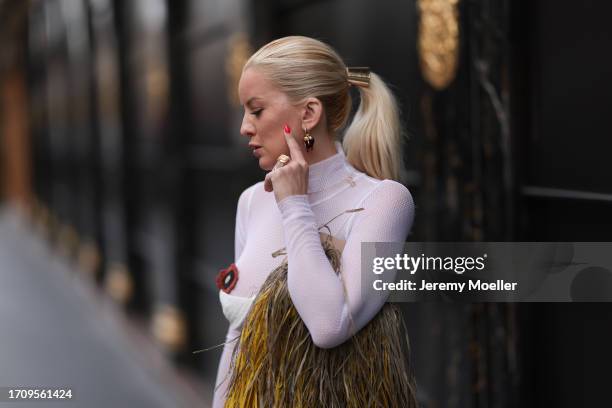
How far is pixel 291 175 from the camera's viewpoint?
1.24 meters

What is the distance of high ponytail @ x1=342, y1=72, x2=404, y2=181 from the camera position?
1281 mm

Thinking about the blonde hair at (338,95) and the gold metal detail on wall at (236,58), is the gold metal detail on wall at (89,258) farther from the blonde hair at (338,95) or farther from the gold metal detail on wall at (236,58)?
the blonde hair at (338,95)

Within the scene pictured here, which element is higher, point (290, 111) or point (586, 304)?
point (290, 111)

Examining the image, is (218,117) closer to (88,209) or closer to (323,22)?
(323,22)

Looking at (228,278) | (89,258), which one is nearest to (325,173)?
(228,278)

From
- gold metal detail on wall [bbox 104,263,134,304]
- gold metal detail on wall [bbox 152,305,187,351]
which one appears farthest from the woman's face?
gold metal detail on wall [bbox 104,263,134,304]

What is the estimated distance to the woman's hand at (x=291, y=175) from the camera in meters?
1.23

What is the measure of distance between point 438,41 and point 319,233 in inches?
46.4

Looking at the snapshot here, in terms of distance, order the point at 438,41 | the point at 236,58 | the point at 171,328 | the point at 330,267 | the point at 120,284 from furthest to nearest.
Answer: the point at 120,284 < the point at 171,328 < the point at 236,58 < the point at 438,41 < the point at 330,267

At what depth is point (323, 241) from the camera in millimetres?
1262

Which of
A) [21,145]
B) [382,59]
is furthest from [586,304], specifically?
[21,145]

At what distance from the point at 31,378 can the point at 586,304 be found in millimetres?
3733

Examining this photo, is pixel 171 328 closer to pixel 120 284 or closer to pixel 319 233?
pixel 120 284

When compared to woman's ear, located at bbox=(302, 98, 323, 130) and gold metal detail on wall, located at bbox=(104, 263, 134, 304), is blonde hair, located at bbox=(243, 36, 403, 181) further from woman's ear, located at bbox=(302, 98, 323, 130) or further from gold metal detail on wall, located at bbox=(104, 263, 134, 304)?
gold metal detail on wall, located at bbox=(104, 263, 134, 304)
